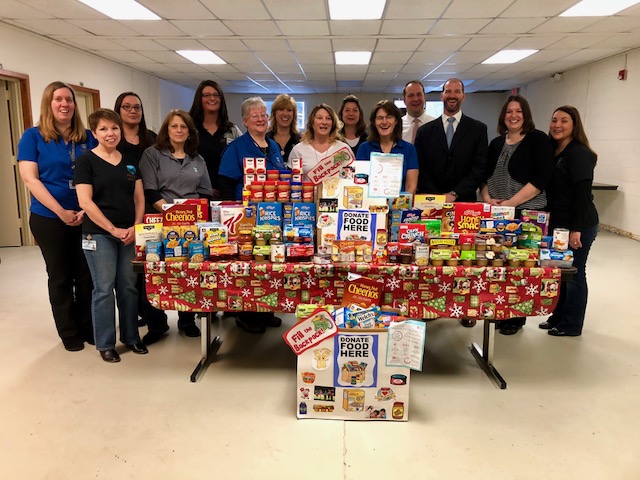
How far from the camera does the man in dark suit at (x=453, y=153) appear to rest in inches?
135

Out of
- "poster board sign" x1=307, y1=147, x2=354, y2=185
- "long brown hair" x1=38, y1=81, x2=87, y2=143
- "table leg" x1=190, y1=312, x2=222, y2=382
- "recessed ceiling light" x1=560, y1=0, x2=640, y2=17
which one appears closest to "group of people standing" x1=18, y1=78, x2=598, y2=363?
"long brown hair" x1=38, y1=81, x2=87, y2=143

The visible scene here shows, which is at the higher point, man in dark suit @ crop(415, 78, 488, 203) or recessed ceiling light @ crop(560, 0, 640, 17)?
recessed ceiling light @ crop(560, 0, 640, 17)

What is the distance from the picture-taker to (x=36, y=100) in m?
6.33

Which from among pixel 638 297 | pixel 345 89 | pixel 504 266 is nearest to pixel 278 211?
pixel 504 266

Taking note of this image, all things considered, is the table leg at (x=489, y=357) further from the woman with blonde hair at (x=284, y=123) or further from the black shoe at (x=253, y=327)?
the woman with blonde hair at (x=284, y=123)

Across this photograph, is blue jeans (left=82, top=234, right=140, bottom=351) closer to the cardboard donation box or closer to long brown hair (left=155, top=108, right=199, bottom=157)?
long brown hair (left=155, top=108, right=199, bottom=157)

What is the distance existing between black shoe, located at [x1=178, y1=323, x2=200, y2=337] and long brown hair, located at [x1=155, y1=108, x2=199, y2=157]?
1242mm

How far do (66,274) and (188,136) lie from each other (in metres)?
1.22

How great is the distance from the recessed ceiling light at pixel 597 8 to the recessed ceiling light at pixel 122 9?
481 cm

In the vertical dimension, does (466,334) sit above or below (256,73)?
below

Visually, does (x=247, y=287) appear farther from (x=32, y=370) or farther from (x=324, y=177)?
(x=32, y=370)

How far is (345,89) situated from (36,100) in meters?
8.73

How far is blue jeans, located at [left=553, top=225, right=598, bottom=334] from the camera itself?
10.8 ft

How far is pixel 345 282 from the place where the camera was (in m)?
2.48
